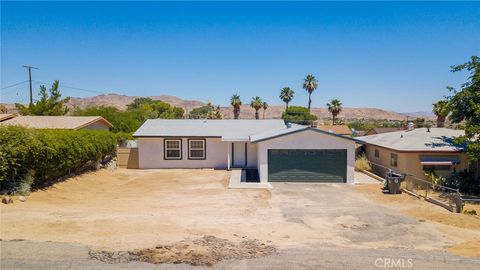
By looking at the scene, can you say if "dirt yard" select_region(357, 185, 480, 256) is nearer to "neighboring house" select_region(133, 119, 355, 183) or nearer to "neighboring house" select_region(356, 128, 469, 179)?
"neighboring house" select_region(133, 119, 355, 183)

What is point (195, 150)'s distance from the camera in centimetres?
2734

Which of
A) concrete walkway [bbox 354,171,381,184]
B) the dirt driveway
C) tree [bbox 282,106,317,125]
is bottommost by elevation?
concrete walkway [bbox 354,171,381,184]

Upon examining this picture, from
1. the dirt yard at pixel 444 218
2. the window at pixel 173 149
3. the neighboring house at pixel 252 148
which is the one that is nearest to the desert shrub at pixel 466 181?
the dirt yard at pixel 444 218

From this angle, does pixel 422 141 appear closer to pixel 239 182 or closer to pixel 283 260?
pixel 239 182

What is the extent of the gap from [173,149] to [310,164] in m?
10.5

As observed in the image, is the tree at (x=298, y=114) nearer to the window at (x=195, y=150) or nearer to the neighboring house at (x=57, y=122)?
the window at (x=195, y=150)

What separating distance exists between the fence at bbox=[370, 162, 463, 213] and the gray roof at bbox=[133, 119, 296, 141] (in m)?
8.88

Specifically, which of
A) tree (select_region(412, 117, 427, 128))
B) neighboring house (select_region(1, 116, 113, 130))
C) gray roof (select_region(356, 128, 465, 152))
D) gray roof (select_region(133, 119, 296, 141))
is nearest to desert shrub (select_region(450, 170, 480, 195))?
gray roof (select_region(356, 128, 465, 152))

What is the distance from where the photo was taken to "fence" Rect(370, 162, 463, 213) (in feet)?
51.2

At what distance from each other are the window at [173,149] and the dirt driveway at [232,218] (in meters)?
6.69

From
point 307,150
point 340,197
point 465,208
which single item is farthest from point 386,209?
point 307,150

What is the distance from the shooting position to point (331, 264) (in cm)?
853

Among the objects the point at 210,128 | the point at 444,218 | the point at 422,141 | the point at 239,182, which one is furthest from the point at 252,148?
the point at 444,218

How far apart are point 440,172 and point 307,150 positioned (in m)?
7.93
